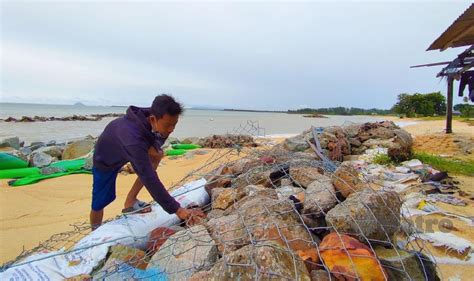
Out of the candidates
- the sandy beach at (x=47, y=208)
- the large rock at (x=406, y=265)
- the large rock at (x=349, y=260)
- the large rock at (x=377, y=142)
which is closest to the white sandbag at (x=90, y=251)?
the sandy beach at (x=47, y=208)

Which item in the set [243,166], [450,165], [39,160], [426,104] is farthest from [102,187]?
[426,104]

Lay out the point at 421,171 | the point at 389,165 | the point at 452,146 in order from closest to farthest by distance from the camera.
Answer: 1. the point at 421,171
2. the point at 389,165
3. the point at 452,146

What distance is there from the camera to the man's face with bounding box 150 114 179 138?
237cm

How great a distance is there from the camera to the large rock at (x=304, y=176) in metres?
2.70

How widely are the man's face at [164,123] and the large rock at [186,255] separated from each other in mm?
816

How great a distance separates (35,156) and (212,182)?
6.55 metres

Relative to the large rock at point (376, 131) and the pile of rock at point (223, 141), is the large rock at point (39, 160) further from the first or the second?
the large rock at point (376, 131)

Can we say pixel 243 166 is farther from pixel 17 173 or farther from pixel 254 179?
pixel 17 173

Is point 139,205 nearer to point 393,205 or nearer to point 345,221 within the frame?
point 345,221

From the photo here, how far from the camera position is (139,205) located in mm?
2971

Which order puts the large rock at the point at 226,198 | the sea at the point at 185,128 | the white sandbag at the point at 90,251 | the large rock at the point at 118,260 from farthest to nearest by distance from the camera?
the sea at the point at 185,128 → the large rock at the point at 226,198 → the white sandbag at the point at 90,251 → the large rock at the point at 118,260

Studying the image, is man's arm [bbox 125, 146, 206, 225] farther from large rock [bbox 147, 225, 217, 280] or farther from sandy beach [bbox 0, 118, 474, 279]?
sandy beach [bbox 0, 118, 474, 279]

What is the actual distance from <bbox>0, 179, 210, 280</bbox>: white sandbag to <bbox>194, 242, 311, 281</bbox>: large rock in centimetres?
96

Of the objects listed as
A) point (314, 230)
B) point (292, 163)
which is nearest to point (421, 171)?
point (292, 163)
